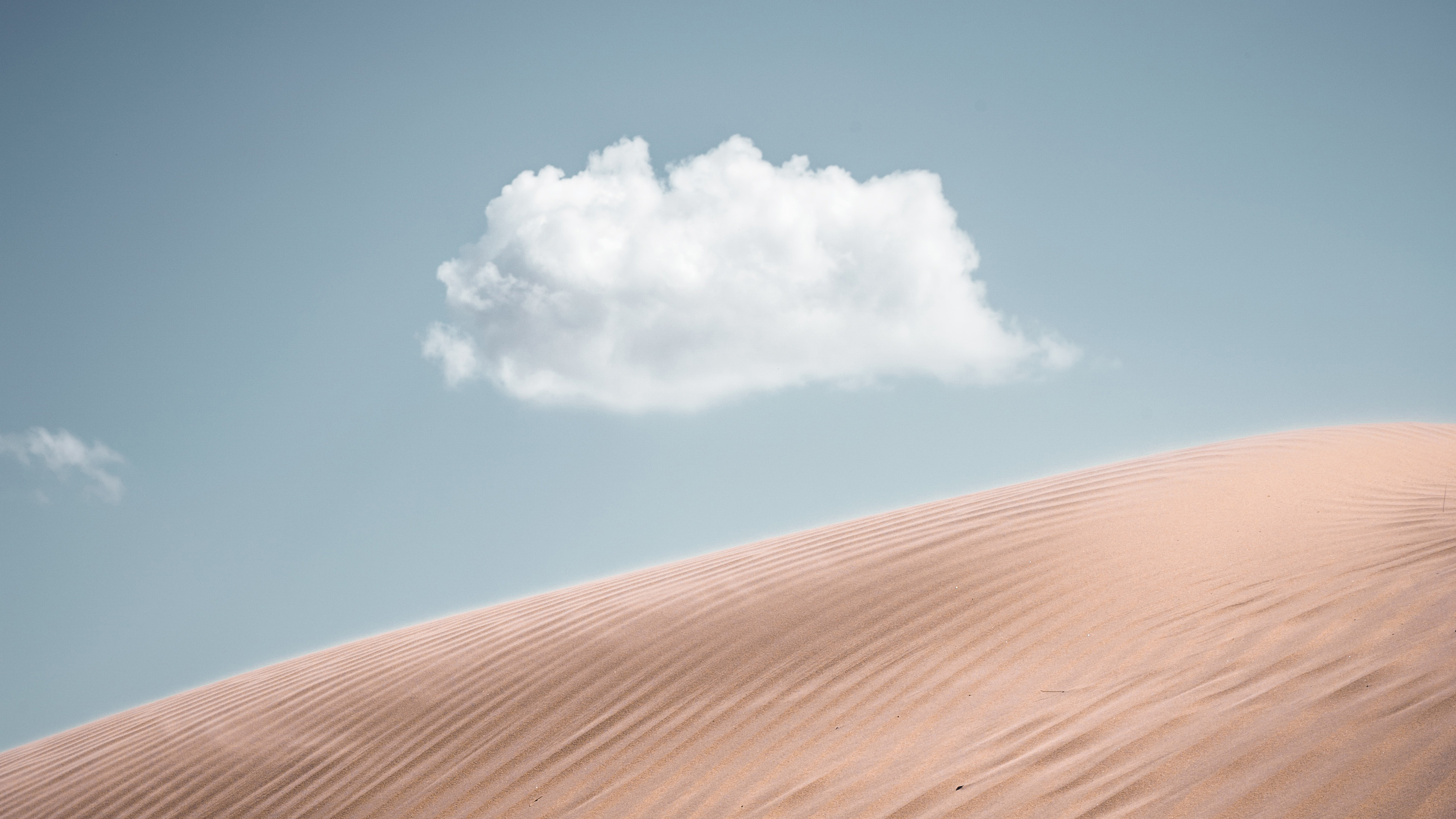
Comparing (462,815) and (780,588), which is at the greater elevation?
(780,588)

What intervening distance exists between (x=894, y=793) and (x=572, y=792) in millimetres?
1758

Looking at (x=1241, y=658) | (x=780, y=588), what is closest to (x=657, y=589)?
(x=780, y=588)

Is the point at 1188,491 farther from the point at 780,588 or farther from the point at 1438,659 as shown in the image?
the point at 1438,659

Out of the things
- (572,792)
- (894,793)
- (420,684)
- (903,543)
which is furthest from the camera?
(903,543)

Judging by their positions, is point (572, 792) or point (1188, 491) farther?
point (1188, 491)

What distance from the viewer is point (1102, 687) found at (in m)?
3.86

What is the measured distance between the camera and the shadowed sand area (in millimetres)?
2998

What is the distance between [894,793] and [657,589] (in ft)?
11.6

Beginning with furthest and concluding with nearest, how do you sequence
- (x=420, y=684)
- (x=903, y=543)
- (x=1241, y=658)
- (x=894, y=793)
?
1. (x=903, y=543)
2. (x=420, y=684)
3. (x=1241, y=658)
4. (x=894, y=793)

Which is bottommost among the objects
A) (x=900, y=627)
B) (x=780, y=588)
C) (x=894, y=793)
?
(x=894, y=793)

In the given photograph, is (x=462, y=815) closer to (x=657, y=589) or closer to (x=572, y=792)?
(x=572, y=792)

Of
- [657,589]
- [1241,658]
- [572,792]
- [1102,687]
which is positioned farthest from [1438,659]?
[657,589]

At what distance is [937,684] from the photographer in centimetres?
452

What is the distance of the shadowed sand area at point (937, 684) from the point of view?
9.84 feet
